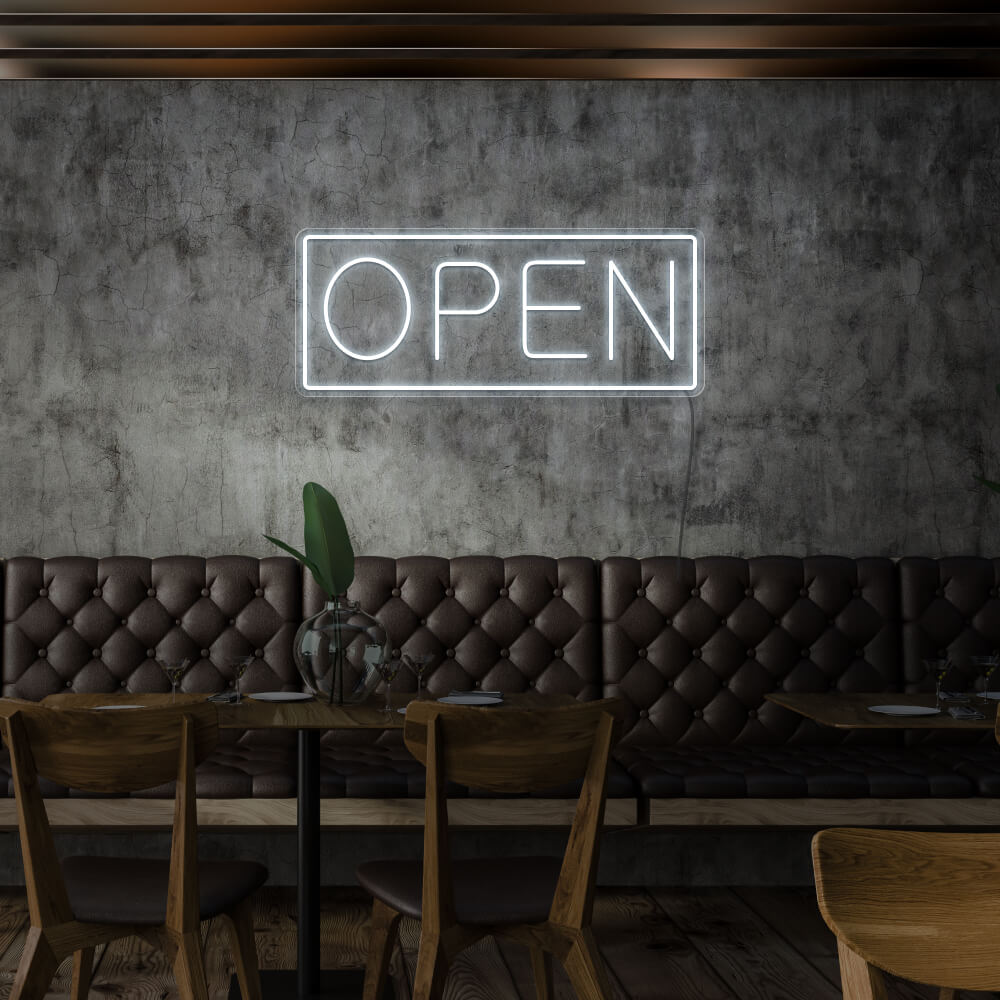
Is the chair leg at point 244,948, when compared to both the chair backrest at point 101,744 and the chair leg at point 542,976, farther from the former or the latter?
the chair leg at point 542,976

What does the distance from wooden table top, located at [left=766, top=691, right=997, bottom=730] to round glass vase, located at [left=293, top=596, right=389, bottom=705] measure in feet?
3.18

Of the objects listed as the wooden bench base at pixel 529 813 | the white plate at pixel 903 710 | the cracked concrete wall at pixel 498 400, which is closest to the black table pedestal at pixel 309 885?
the wooden bench base at pixel 529 813

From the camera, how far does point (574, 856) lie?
1.84 metres

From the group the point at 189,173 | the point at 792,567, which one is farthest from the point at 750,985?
the point at 189,173

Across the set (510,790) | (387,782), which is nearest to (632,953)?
(387,782)

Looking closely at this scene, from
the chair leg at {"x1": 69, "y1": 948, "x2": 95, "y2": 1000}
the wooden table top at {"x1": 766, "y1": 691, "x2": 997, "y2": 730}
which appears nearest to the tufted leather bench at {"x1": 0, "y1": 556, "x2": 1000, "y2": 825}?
the wooden table top at {"x1": 766, "y1": 691, "x2": 997, "y2": 730}

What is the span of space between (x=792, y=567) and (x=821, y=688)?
391mm

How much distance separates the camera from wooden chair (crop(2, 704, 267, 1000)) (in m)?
1.74

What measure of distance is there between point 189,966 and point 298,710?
0.59 metres

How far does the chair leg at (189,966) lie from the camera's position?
1796 mm

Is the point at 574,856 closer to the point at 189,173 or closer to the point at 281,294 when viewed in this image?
the point at 281,294

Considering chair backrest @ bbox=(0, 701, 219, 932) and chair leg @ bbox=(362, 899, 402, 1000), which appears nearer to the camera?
chair backrest @ bbox=(0, 701, 219, 932)

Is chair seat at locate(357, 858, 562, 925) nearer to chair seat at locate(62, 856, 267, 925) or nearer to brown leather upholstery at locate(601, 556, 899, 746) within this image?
chair seat at locate(62, 856, 267, 925)

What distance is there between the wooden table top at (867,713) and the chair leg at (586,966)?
28.9 inches
